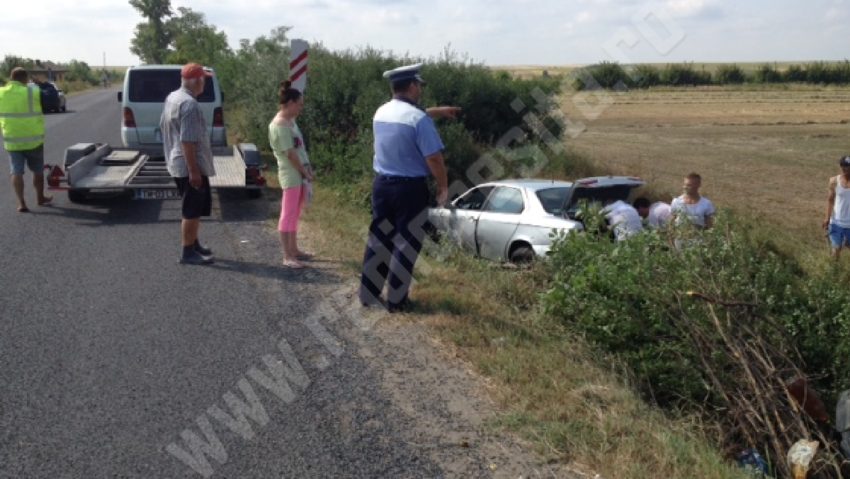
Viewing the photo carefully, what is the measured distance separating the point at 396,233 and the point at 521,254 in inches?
167

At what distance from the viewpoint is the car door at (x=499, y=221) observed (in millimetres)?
10562

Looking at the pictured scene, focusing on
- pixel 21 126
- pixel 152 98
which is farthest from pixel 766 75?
pixel 21 126

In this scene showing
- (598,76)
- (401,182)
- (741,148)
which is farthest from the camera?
(741,148)

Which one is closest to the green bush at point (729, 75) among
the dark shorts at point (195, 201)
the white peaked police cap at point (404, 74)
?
the dark shorts at point (195, 201)

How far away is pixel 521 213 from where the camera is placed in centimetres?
1043

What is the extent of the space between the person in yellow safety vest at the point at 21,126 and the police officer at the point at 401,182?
270 inches

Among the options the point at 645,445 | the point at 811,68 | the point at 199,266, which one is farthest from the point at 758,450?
the point at 811,68

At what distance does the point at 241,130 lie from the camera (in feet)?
74.2

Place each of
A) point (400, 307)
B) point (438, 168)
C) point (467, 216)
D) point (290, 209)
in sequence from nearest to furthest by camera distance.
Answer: point (438, 168) < point (400, 307) < point (290, 209) < point (467, 216)

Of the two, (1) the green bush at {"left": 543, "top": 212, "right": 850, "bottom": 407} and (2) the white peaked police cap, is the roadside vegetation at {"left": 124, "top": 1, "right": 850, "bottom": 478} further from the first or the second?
(2) the white peaked police cap

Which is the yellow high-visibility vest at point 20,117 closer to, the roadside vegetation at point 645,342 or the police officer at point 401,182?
the roadside vegetation at point 645,342

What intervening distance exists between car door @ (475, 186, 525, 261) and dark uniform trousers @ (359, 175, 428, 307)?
414 centimetres

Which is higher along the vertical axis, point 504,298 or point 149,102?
point 149,102

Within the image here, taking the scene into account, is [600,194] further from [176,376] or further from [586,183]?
[176,376]
